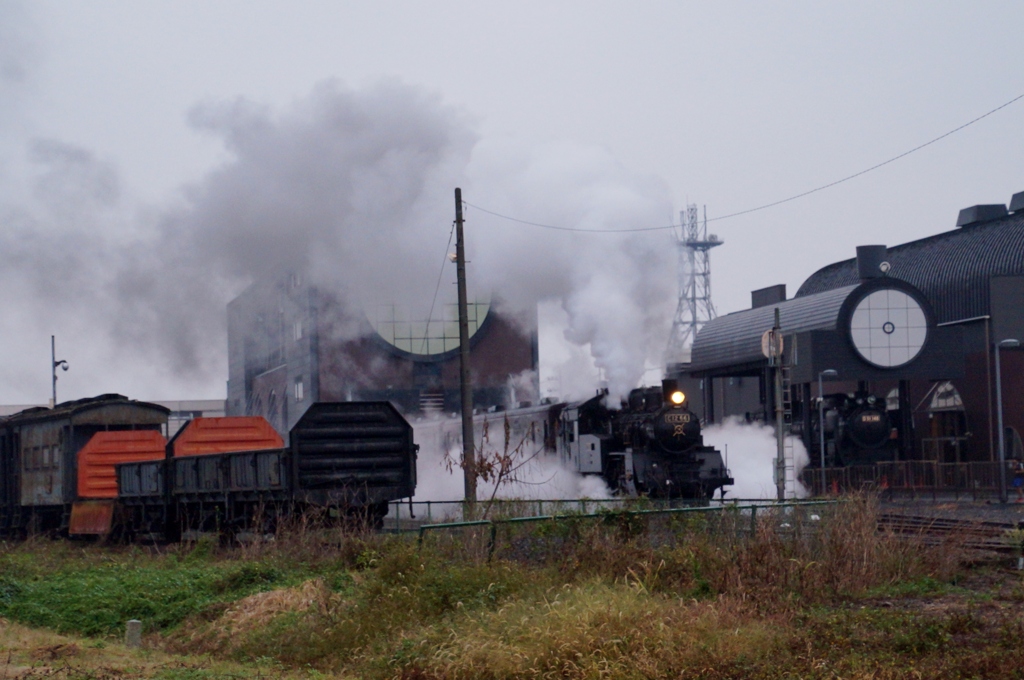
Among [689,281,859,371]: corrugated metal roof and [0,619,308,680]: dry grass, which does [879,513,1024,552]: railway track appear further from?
[689,281,859,371]: corrugated metal roof

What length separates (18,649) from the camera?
1240 centimetres

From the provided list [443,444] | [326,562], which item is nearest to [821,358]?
[443,444]

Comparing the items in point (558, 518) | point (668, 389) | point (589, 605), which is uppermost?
point (668, 389)

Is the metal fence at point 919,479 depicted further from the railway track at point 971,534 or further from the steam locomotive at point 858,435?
the railway track at point 971,534

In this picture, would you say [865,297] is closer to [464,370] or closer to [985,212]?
[985,212]

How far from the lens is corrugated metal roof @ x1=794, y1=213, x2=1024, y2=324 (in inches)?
1959

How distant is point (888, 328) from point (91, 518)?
3034cm

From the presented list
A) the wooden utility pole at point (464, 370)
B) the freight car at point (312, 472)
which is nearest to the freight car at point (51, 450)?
the freight car at point (312, 472)

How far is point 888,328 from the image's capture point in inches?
1779

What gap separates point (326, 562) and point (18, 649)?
15.1 ft

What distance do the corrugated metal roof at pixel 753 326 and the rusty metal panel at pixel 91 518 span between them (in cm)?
2841

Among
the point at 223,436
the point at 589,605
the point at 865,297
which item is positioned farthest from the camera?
the point at 865,297

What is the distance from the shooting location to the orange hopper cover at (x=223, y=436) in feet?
81.8

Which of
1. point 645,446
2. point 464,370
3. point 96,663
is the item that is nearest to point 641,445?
point 645,446
